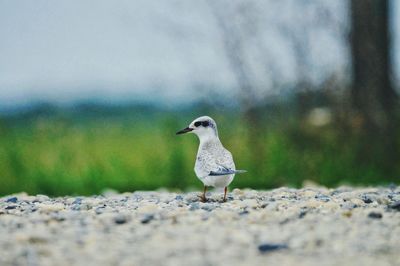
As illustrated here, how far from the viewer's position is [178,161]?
442 inches

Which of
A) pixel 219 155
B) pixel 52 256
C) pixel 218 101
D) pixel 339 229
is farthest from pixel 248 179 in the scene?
pixel 52 256

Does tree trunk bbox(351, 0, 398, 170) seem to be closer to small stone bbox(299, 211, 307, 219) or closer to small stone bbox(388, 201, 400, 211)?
small stone bbox(388, 201, 400, 211)

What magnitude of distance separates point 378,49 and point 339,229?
8099 millimetres

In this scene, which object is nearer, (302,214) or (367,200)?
(302,214)

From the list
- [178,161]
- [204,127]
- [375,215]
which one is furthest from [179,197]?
Answer: [178,161]

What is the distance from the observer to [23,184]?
11266mm

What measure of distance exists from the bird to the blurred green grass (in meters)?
3.51

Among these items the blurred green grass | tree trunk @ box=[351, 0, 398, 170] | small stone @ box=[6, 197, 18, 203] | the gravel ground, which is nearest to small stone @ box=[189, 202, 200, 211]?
the gravel ground

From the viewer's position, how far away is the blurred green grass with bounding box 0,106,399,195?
36.2 ft

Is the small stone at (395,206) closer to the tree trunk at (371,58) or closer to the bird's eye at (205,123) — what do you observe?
the bird's eye at (205,123)

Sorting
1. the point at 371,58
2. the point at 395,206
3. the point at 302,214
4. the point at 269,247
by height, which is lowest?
the point at 269,247

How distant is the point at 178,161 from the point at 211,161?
4.40m

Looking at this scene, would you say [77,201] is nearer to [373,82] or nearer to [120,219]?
[120,219]

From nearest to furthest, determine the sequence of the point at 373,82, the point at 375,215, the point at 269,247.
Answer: the point at 269,247, the point at 375,215, the point at 373,82
